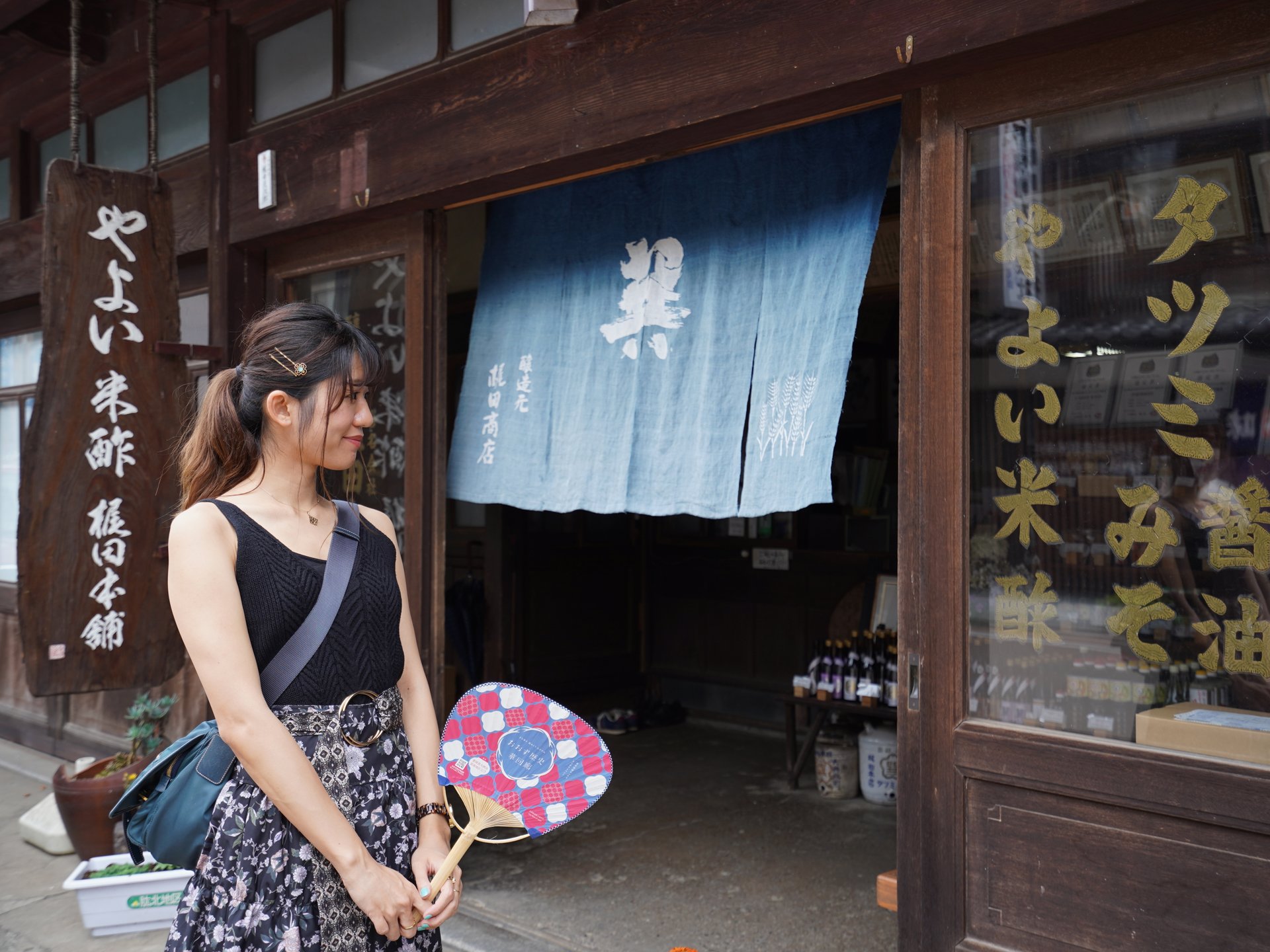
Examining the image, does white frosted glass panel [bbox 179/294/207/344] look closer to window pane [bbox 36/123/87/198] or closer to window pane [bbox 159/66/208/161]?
window pane [bbox 159/66/208/161]

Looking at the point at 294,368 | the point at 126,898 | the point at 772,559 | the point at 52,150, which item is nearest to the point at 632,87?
the point at 294,368

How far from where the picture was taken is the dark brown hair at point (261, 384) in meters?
2.17

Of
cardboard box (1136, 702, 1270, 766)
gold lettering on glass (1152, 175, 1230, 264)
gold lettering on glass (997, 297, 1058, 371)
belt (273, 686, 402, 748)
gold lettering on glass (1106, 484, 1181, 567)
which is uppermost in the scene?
gold lettering on glass (1152, 175, 1230, 264)

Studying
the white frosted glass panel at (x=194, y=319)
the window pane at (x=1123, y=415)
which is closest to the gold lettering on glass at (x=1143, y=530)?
the window pane at (x=1123, y=415)

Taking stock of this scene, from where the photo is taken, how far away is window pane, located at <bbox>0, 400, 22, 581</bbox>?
852cm

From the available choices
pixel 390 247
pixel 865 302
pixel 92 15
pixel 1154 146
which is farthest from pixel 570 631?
pixel 1154 146

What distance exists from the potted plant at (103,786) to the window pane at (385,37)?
11.6 feet

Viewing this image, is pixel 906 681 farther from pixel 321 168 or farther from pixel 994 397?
pixel 321 168

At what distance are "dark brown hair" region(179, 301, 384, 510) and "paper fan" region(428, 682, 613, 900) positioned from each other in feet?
2.36

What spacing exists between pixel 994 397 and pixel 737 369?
120 cm

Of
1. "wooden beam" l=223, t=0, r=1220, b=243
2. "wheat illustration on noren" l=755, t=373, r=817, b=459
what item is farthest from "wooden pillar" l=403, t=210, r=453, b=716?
"wheat illustration on noren" l=755, t=373, r=817, b=459

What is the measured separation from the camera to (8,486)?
28.5 ft

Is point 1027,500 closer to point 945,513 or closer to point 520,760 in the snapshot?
point 945,513

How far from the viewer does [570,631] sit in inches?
349
